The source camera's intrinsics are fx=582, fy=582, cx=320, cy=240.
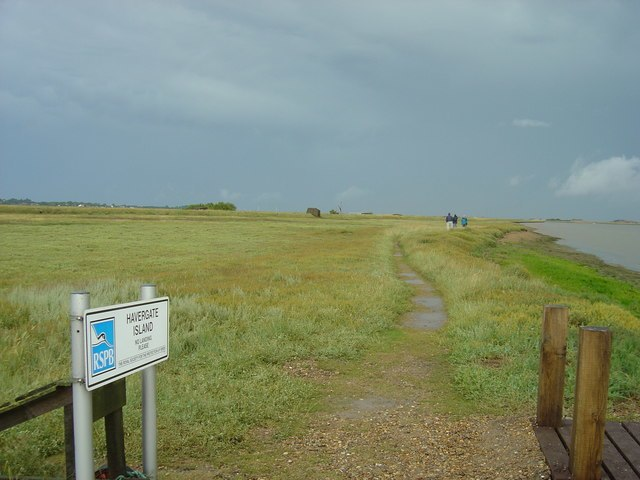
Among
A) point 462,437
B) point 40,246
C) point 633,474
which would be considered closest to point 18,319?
point 462,437

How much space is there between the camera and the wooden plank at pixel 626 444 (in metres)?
4.93

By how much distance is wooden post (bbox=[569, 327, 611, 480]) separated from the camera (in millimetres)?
4613

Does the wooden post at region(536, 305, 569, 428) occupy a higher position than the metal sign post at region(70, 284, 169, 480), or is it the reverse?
the metal sign post at region(70, 284, 169, 480)

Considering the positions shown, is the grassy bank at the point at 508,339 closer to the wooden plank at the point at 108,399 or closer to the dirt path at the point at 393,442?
the dirt path at the point at 393,442

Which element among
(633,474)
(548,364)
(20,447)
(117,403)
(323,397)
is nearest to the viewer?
(117,403)

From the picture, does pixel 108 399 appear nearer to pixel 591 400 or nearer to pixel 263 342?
pixel 591 400

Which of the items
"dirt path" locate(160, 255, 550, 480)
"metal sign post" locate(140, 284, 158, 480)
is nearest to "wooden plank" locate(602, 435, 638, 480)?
"dirt path" locate(160, 255, 550, 480)

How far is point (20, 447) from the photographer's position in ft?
17.5

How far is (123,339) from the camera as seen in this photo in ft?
12.3

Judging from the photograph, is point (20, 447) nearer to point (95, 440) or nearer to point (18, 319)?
point (95, 440)

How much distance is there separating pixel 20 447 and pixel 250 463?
2.10 meters

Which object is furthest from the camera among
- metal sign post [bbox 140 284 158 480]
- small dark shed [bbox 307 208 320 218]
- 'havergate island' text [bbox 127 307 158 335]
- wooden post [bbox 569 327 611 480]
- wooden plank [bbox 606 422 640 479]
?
small dark shed [bbox 307 208 320 218]

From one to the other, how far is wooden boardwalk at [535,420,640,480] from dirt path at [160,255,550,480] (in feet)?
0.49

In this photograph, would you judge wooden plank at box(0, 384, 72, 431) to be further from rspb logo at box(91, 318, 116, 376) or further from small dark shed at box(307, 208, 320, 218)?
small dark shed at box(307, 208, 320, 218)
